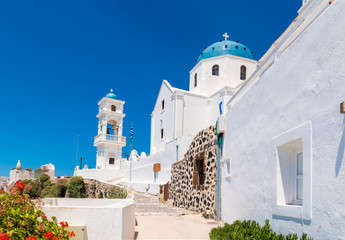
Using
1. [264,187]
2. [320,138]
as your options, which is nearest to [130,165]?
[264,187]

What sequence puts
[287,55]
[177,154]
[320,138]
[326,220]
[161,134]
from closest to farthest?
[326,220]
[320,138]
[287,55]
[177,154]
[161,134]

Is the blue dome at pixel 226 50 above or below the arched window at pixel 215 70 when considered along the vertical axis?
A: above

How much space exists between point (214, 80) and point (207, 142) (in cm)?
1539

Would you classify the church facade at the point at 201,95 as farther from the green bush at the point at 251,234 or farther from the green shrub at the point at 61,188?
the green bush at the point at 251,234

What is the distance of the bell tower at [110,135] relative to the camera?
126 feet

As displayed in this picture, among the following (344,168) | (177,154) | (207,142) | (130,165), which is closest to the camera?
(344,168)

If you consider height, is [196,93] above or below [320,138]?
above

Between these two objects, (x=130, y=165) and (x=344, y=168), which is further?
(x=130, y=165)

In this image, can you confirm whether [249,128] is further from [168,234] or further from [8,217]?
[8,217]

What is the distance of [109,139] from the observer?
129 feet

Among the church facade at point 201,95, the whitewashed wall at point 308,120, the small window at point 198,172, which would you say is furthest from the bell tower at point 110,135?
the whitewashed wall at point 308,120

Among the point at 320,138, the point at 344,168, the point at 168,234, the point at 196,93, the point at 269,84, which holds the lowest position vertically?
the point at 168,234

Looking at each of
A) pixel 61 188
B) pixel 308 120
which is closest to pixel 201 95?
pixel 61 188

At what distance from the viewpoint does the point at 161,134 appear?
92.6 feet
